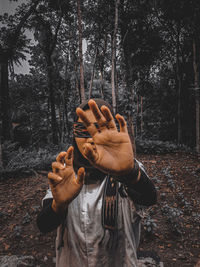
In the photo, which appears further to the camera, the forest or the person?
the forest

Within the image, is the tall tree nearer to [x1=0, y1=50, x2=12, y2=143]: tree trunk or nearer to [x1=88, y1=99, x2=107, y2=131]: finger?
[x1=0, y1=50, x2=12, y2=143]: tree trunk

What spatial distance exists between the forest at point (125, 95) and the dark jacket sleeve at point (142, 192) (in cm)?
268

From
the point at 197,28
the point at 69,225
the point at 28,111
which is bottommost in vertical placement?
the point at 69,225

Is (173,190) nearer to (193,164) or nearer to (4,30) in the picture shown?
(193,164)

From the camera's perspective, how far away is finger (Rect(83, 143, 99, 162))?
0.96m

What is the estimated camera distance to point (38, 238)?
3809 mm

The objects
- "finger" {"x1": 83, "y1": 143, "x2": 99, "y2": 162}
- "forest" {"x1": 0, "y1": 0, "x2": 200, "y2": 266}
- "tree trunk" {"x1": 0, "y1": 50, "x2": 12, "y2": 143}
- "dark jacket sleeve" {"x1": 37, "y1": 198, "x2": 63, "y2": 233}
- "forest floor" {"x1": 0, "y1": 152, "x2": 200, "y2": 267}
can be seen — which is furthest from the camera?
"tree trunk" {"x1": 0, "y1": 50, "x2": 12, "y2": 143}

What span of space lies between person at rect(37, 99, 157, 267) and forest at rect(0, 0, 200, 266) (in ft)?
8.25

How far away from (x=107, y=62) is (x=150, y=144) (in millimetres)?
9383

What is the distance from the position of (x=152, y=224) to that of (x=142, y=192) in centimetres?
300

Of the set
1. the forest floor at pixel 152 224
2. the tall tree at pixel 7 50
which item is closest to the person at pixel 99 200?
the forest floor at pixel 152 224

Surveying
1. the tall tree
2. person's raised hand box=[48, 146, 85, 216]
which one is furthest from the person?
the tall tree

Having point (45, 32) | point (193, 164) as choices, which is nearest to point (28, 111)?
point (45, 32)

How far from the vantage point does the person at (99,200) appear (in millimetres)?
1052
